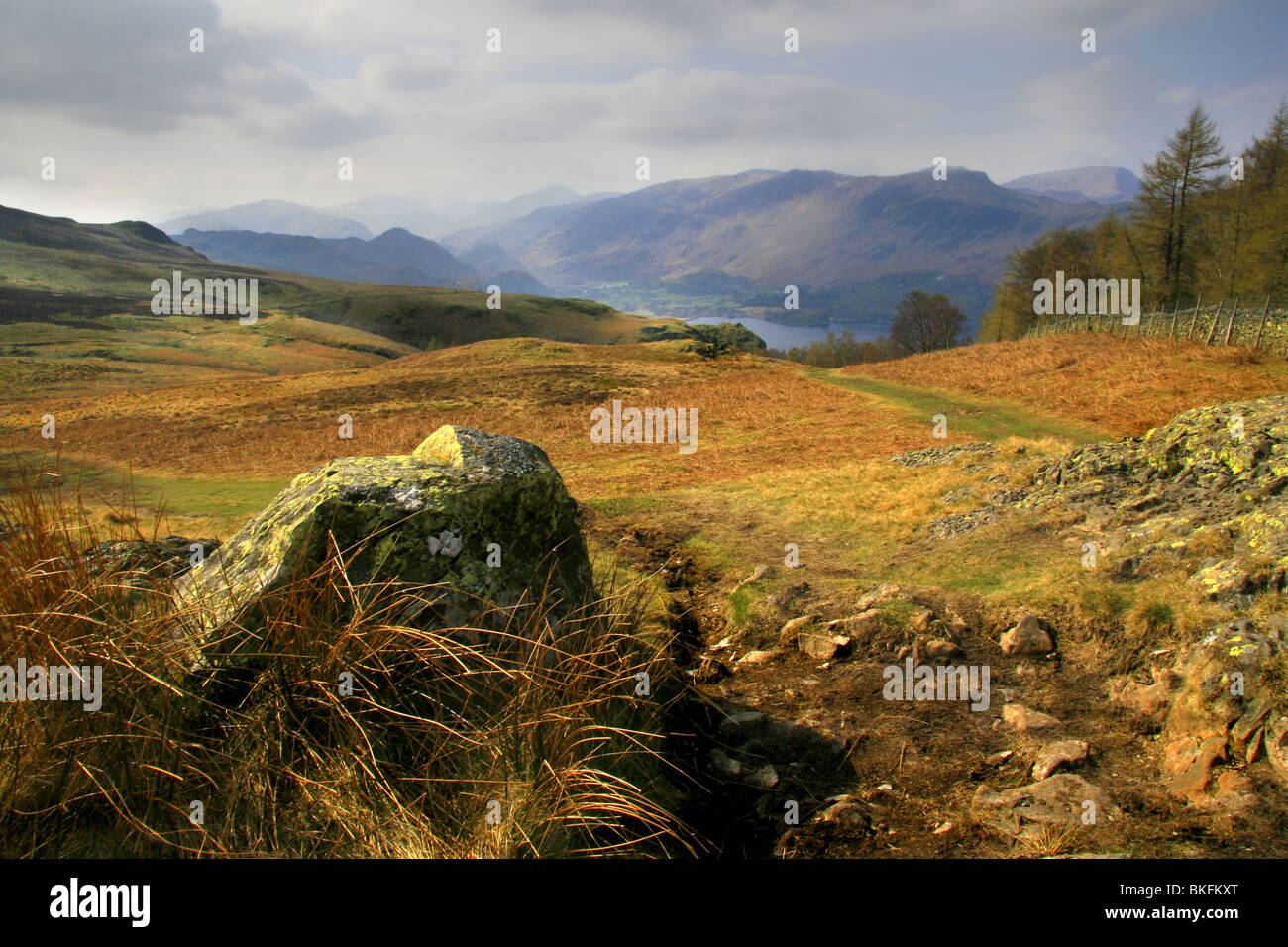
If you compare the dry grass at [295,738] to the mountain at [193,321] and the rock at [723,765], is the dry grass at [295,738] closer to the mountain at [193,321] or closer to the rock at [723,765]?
the rock at [723,765]

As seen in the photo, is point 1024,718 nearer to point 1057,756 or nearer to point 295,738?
point 1057,756

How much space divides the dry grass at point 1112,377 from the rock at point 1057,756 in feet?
53.0

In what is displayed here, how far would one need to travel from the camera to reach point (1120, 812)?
13.0 ft

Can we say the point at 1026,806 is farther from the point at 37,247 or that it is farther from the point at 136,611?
the point at 37,247

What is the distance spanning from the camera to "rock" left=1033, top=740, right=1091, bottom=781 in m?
4.50

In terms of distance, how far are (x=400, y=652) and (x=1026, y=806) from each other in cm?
399

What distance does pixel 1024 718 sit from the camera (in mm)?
5211

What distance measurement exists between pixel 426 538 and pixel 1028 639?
5.46 m

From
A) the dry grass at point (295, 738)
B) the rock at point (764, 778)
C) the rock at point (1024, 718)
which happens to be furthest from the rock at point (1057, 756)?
the dry grass at point (295, 738)

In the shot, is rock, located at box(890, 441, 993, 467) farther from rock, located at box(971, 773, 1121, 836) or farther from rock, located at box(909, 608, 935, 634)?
rock, located at box(971, 773, 1121, 836)

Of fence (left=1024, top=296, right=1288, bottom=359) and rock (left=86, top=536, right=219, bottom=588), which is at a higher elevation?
fence (left=1024, top=296, right=1288, bottom=359)

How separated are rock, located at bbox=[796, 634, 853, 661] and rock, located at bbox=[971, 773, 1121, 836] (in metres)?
2.26

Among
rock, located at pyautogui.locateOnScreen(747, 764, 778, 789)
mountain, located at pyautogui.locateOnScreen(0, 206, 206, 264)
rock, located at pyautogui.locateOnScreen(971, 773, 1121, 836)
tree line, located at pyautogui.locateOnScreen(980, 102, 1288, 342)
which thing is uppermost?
mountain, located at pyautogui.locateOnScreen(0, 206, 206, 264)

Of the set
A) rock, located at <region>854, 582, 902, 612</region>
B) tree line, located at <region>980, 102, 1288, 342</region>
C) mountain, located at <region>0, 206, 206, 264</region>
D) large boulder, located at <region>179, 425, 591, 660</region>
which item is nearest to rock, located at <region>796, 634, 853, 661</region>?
rock, located at <region>854, 582, 902, 612</region>
